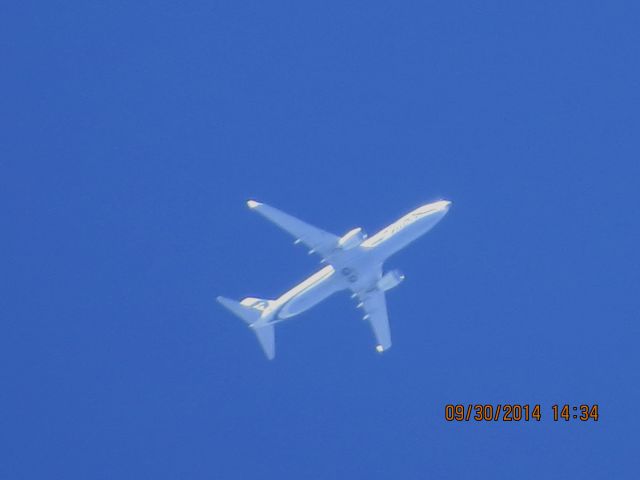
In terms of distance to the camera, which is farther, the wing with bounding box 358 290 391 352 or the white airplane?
the wing with bounding box 358 290 391 352

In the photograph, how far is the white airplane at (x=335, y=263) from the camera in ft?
253

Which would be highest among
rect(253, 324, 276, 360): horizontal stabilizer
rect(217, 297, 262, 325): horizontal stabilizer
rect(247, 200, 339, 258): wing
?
rect(247, 200, 339, 258): wing

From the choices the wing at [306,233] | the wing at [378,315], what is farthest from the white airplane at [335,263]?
the wing at [378,315]

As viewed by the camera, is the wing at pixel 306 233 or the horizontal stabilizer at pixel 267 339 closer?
the wing at pixel 306 233

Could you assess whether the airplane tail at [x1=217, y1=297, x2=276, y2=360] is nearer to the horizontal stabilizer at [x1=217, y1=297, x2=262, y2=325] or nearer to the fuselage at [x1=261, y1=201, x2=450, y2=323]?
the horizontal stabilizer at [x1=217, y1=297, x2=262, y2=325]

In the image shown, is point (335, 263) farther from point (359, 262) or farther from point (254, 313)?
point (254, 313)

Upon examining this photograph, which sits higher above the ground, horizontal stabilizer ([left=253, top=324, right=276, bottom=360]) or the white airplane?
the white airplane

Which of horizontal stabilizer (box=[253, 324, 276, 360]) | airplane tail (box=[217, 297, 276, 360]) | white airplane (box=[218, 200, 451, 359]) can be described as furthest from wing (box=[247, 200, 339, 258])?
horizontal stabilizer (box=[253, 324, 276, 360])

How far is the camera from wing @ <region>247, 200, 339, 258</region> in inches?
3004

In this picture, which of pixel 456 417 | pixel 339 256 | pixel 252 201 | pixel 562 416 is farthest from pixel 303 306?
pixel 562 416

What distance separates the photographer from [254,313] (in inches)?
3253

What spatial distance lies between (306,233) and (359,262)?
15.8ft

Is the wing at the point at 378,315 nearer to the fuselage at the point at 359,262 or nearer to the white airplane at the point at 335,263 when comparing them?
the white airplane at the point at 335,263

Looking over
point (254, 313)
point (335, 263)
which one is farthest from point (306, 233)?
point (254, 313)
